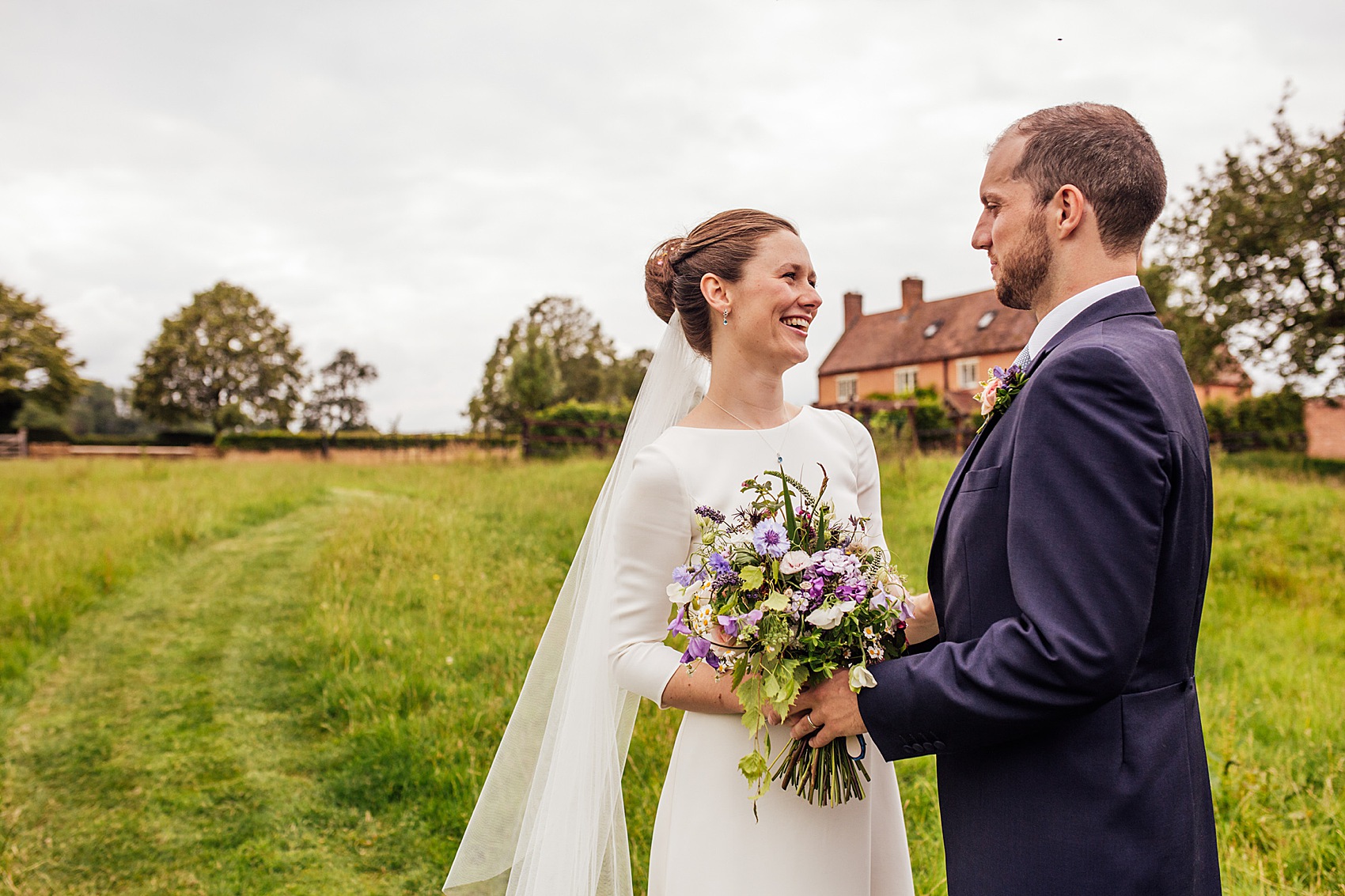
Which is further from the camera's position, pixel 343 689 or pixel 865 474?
pixel 343 689

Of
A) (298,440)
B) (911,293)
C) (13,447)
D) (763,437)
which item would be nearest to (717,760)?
(763,437)

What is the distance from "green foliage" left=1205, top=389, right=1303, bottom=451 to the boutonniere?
31101mm

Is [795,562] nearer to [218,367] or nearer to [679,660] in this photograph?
[679,660]

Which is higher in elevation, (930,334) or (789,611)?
(930,334)

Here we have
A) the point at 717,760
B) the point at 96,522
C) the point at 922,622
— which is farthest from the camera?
the point at 96,522

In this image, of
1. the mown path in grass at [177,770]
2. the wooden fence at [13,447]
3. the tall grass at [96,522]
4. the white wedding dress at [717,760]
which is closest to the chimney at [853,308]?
the tall grass at [96,522]

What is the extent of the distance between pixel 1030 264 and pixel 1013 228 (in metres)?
0.09

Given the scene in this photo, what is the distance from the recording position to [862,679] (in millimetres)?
1771

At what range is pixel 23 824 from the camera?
5.07 meters

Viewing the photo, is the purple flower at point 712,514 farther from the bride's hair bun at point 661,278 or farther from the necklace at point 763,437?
the bride's hair bun at point 661,278

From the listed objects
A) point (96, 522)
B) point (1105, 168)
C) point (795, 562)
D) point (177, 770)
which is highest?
point (1105, 168)

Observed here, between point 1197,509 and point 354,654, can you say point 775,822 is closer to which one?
point 1197,509

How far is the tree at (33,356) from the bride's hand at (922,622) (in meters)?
53.5

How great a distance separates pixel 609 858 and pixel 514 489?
11.6m
